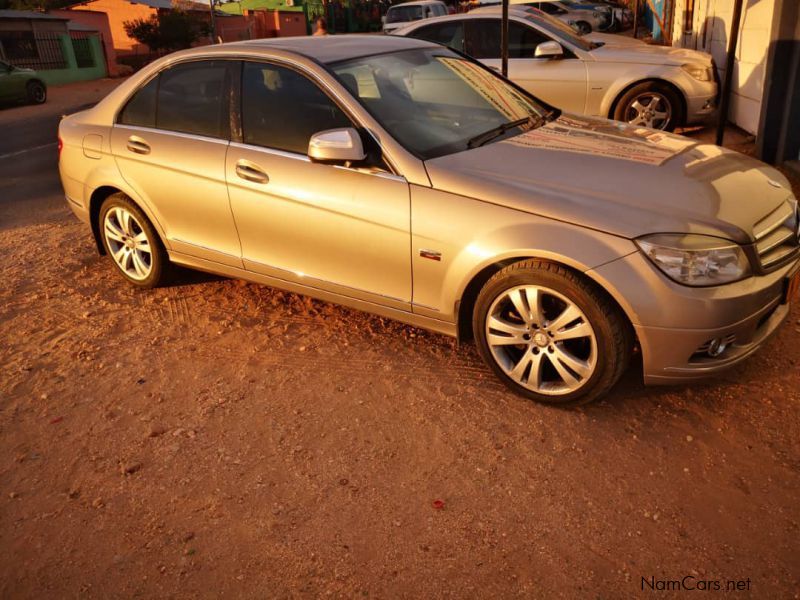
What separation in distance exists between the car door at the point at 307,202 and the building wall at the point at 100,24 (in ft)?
115

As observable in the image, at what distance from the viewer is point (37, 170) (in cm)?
1029

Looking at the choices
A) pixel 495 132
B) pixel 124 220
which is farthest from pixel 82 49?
pixel 495 132

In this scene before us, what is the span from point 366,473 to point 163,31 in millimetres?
42464

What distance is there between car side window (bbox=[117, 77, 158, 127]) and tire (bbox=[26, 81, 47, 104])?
19.2 meters

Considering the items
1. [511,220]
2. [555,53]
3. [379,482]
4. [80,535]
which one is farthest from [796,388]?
[555,53]

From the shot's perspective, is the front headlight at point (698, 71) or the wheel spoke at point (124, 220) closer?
the wheel spoke at point (124, 220)

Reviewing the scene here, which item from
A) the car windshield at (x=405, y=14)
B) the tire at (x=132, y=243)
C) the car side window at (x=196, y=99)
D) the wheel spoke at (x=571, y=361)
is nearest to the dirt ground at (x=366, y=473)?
the wheel spoke at (x=571, y=361)

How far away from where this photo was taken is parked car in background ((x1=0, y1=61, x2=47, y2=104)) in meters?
20.0

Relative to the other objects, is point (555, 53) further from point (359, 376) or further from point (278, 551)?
point (278, 551)

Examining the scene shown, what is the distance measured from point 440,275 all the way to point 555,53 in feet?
17.4

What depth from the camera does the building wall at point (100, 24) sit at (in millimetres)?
35031

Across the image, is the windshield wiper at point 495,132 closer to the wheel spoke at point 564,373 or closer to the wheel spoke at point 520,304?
the wheel spoke at point 520,304

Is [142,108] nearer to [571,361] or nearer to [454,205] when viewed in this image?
[454,205]

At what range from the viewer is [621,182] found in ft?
11.2
